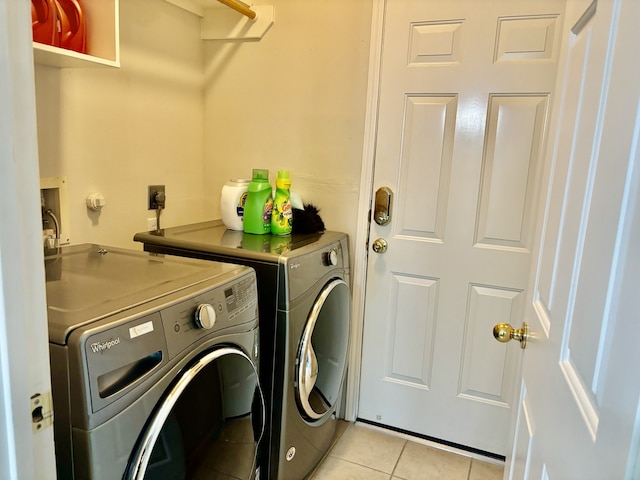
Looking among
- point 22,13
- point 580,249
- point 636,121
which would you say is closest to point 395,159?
point 580,249

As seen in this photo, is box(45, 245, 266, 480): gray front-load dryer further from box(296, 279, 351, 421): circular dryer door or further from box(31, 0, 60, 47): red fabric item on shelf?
box(31, 0, 60, 47): red fabric item on shelf

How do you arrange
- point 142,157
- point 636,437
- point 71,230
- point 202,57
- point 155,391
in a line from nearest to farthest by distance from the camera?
point 636,437
point 155,391
point 71,230
point 142,157
point 202,57

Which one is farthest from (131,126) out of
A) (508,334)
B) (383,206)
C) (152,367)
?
(508,334)

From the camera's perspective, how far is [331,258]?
5.92 feet

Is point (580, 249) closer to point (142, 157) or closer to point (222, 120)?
point (142, 157)

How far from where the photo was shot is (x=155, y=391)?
36.5 inches

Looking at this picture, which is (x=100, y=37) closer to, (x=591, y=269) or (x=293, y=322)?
(x=293, y=322)

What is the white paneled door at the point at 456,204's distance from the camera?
1783 mm

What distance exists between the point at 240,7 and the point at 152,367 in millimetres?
1612

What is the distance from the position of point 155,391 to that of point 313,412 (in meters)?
0.94

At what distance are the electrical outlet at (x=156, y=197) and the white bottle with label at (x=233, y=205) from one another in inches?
10.9

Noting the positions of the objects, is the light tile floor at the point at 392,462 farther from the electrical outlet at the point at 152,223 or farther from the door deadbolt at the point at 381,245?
the electrical outlet at the point at 152,223

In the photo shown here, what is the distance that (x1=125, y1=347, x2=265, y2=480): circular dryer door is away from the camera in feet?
3.05

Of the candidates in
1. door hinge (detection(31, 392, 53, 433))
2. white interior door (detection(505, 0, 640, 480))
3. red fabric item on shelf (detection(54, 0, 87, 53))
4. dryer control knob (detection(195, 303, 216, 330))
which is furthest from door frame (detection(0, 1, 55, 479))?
red fabric item on shelf (detection(54, 0, 87, 53))
